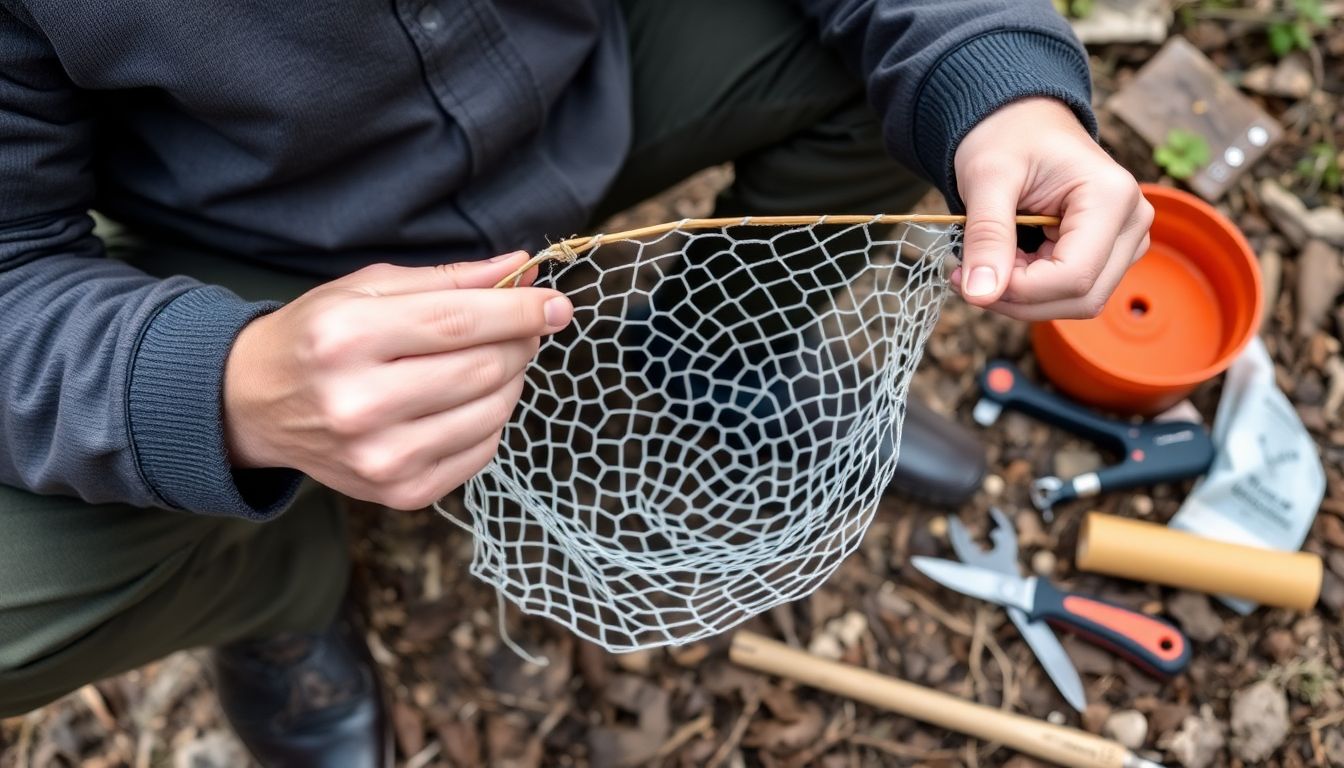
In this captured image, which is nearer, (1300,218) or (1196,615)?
(1196,615)

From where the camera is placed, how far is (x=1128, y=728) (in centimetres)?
104

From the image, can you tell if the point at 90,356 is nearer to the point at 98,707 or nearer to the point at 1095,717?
the point at 98,707

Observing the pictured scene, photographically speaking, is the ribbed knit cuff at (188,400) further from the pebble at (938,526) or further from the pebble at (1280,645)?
the pebble at (1280,645)

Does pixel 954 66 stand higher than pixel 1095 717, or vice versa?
pixel 954 66

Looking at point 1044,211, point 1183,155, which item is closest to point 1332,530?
point 1183,155

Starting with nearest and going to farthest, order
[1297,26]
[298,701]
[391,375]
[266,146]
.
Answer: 1. [391,375]
2. [266,146]
3. [298,701]
4. [1297,26]

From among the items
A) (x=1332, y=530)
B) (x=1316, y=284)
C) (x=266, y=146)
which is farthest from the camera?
(x=1316, y=284)

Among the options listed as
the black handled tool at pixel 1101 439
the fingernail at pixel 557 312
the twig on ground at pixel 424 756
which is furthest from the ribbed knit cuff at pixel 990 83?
the twig on ground at pixel 424 756

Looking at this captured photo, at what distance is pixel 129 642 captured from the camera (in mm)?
771

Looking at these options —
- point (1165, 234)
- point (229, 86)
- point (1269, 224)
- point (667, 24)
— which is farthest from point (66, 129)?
point (1269, 224)

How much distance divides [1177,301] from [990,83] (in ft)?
1.97

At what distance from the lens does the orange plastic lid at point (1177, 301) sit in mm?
1111

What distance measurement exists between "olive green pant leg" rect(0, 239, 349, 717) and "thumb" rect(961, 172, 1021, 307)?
0.52 m

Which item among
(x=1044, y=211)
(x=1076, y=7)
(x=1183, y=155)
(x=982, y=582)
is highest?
(x=1044, y=211)
